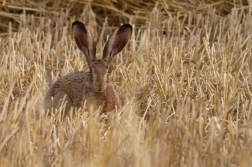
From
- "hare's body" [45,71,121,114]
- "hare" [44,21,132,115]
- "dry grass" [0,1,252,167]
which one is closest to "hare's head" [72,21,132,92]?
"hare" [44,21,132,115]

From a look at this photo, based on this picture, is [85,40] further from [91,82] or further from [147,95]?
[147,95]

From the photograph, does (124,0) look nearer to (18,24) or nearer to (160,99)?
(18,24)

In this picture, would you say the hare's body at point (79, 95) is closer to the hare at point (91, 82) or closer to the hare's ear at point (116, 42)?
the hare at point (91, 82)

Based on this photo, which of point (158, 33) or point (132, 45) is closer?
point (132, 45)

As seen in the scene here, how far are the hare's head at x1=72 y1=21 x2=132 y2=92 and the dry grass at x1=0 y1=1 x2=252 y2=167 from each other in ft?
0.97

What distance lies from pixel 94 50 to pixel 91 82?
26cm

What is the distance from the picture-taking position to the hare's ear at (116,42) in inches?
211

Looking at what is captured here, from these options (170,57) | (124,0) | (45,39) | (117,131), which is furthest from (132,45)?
(117,131)

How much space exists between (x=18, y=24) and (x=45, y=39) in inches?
46.4

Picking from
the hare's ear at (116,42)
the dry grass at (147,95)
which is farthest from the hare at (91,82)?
the dry grass at (147,95)

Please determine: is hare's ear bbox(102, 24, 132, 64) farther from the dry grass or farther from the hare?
the dry grass

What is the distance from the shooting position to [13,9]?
8.23m

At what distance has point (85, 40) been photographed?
5.43 meters

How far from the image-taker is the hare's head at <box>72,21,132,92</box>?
5.16 m
